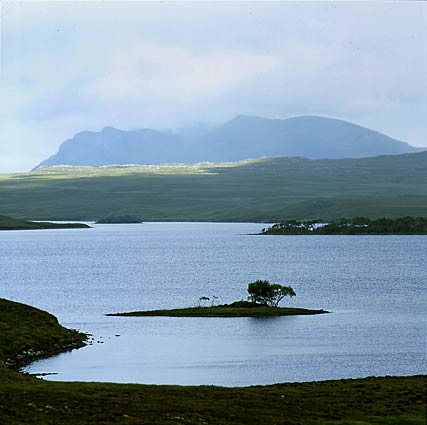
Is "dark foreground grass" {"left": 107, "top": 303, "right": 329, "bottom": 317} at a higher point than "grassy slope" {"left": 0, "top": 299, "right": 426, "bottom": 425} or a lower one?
lower

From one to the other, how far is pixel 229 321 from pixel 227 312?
15.0 feet

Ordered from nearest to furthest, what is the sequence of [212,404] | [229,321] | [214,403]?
[212,404], [214,403], [229,321]

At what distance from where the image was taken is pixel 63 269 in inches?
6235

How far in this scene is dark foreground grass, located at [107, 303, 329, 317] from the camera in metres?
89.6

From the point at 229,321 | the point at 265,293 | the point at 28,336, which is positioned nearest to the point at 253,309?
the point at 265,293

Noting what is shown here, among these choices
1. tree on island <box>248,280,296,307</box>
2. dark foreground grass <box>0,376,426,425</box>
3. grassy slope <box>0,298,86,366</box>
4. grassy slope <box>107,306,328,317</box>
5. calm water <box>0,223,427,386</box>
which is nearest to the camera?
dark foreground grass <box>0,376,426,425</box>

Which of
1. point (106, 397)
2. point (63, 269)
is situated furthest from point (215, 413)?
point (63, 269)

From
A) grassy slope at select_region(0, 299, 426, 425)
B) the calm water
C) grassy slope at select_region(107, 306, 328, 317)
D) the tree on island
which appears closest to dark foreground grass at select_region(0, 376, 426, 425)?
grassy slope at select_region(0, 299, 426, 425)

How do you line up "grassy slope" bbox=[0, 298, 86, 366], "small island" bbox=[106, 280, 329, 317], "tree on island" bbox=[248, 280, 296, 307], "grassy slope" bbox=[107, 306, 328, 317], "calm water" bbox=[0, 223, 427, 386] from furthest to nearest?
1. "tree on island" bbox=[248, 280, 296, 307]
2. "small island" bbox=[106, 280, 329, 317]
3. "grassy slope" bbox=[107, 306, 328, 317]
4. "grassy slope" bbox=[0, 298, 86, 366]
5. "calm water" bbox=[0, 223, 427, 386]

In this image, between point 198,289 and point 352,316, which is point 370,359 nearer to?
point 352,316

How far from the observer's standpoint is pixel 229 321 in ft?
283

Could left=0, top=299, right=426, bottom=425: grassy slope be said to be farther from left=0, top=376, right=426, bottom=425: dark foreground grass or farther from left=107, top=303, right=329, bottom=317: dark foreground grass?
left=107, top=303, right=329, bottom=317: dark foreground grass

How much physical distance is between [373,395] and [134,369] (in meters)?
21.1

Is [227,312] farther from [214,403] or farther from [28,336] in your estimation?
[214,403]
